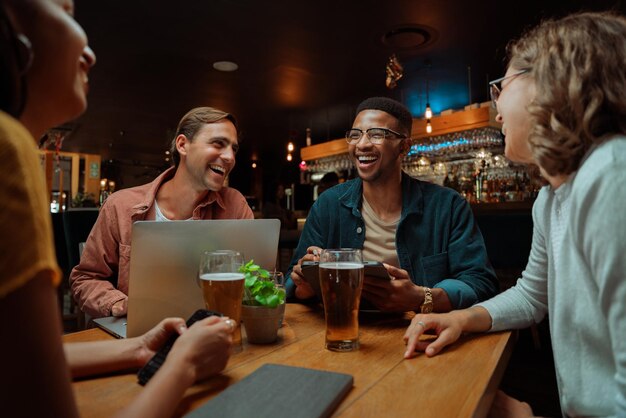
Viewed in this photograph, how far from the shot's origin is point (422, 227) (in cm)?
182

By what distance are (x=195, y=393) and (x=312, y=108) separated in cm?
720

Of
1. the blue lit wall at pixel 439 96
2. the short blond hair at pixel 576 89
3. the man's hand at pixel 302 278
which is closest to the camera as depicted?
the short blond hair at pixel 576 89

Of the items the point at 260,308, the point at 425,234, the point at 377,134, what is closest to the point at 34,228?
the point at 260,308

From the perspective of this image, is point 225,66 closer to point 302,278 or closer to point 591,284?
point 302,278

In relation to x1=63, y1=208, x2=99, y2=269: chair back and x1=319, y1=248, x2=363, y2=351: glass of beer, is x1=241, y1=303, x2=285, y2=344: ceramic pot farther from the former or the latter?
x1=63, y1=208, x2=99, y2=269: chair back

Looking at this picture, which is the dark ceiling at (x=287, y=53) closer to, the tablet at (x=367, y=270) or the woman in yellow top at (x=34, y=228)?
the tablet at (x=367, y=270)

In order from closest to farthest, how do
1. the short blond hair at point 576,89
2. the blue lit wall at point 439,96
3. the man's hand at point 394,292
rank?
the short blond hair at point 576,89 < the man's hand at point 394,292 < the blue lit wall at point 439,96

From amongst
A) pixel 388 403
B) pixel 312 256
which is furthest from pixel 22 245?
pixel 312 256

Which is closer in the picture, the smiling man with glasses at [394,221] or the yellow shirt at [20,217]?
the yellow shirt at [20,217]

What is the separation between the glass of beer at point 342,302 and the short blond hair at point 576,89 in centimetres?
50

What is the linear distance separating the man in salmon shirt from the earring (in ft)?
4.33

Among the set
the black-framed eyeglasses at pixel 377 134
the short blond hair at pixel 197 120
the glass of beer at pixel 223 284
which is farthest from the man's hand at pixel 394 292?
the short blond hair at pixel 197 120

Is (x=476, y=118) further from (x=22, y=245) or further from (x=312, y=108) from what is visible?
(x=22, y=245)

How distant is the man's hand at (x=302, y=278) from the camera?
140cm
